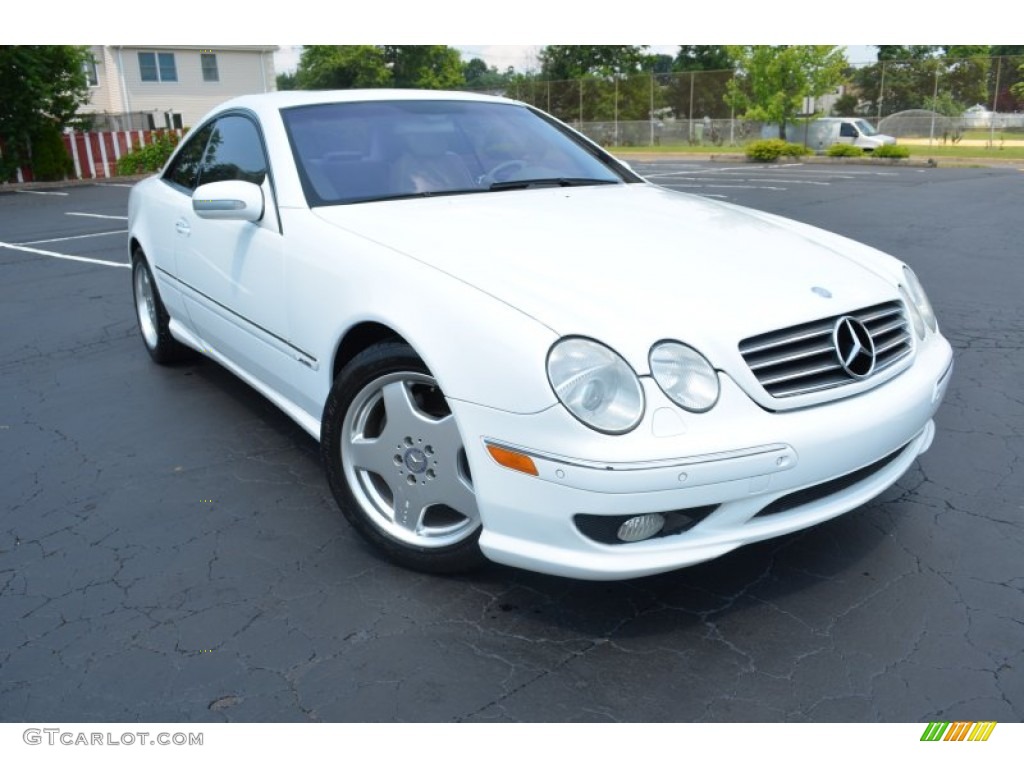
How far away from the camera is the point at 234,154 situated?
4094mm

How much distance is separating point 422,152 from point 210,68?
37925mm

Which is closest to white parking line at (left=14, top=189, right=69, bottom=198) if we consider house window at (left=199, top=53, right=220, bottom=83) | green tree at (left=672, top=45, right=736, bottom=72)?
house window at (left=199, top=53, right=220, bottom=83)

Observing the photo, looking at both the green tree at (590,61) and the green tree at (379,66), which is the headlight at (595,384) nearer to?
the green tree at (590,61)

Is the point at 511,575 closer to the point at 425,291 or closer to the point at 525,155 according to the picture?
the point at 425,291

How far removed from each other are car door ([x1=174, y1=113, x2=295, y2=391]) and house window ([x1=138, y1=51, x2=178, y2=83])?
118 ft

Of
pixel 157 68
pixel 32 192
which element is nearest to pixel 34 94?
pixel 32 192

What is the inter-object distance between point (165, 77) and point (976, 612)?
3949cm

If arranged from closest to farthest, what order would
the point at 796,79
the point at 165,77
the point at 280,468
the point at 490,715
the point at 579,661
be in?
the point at 490,715, the point at 579,661, the point at 280,468, the point at 796,79, the point at 165,77

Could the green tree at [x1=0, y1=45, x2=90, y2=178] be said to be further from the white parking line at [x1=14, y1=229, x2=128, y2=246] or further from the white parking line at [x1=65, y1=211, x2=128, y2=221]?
the white parking line at [x1=14, y1=229, x2=128, y2=246]

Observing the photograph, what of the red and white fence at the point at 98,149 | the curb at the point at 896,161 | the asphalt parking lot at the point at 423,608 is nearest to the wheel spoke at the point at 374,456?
the asphalt parking lot at the point at 423,608

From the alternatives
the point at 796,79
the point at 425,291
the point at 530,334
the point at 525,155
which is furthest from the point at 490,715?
the point at 796,79

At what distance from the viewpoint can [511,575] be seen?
294 cm

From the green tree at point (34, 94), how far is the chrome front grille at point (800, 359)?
22.9 m

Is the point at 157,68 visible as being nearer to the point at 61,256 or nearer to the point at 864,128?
the point at 864,128
